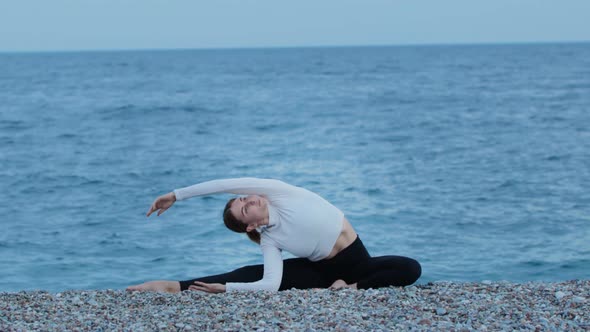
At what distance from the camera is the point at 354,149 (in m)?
27.9

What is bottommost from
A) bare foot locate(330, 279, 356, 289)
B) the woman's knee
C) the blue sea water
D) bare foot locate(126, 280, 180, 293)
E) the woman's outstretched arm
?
the blue sea water

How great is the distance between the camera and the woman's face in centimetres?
605

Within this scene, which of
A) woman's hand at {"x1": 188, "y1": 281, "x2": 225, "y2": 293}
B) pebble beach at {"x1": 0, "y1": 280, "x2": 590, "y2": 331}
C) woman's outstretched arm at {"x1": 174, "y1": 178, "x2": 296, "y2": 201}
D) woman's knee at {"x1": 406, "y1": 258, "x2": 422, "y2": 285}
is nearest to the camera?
pebble beach at {"x1": 0, "y1": 280, "x2": 590, "y2": 331}

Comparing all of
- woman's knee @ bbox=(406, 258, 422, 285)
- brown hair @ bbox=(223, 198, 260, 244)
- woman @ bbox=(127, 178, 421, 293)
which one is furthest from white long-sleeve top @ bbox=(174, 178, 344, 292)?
woman's knee @ bbox=(406, 258, 422, 285)

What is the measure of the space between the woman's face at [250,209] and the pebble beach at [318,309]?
0.60 m

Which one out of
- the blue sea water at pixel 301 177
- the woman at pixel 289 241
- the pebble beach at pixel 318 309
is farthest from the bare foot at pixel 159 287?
the blue sea water at pixel 301 177

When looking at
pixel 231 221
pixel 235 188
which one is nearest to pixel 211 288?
pixel 231 221

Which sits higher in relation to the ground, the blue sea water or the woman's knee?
the woman's knee

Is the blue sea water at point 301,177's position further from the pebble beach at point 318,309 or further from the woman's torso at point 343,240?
the pebble beach at point 318,309

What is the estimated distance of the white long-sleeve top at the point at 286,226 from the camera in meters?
6.15

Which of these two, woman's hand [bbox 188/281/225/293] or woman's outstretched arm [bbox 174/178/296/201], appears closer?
woman's outstretched arm [bbox 174/178/296/201]

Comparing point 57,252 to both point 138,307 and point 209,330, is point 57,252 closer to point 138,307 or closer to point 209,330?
point 138,307

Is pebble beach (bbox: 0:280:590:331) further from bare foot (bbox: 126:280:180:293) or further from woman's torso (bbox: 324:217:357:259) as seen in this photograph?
woman's torso (bbox: 324:217:357:259)

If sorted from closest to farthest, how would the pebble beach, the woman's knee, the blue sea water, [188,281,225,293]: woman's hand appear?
the pebble beach < [188,281,225,293]: woman's hand < the woman's knee < the blue sea water
